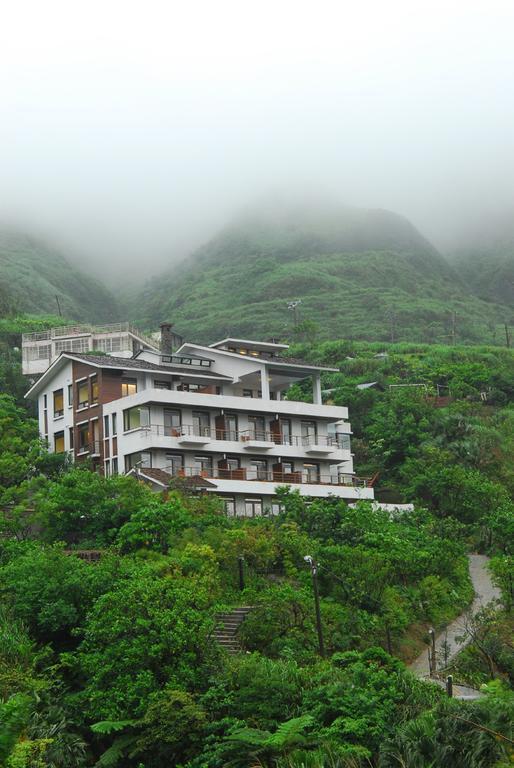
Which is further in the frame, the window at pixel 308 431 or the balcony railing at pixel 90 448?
the window at pixel 308 431

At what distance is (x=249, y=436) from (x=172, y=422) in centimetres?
488

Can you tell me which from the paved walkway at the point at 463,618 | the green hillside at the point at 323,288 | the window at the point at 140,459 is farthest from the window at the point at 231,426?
the green hillside at the point at 323,288

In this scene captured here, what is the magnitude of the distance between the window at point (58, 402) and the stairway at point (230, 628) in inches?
1231

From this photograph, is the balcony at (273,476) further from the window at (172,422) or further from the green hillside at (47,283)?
the green hillside at (47,283)

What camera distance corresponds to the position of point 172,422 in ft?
197

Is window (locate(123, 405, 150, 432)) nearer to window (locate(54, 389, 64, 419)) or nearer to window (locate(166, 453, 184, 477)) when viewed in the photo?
window (locate(166, 453, 184, 477))

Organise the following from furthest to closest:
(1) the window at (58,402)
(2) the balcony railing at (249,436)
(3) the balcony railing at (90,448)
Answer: (1) the window at (58,402), (3) the balcony railing at (90,448), (2) the balcony railing at (249,436)

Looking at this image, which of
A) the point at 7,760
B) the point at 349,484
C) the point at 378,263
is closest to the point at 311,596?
the point at 7,760

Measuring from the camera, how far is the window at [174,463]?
58.3 meters

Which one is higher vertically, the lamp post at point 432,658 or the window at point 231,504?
the window at point 231,504

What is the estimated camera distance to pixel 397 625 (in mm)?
38688

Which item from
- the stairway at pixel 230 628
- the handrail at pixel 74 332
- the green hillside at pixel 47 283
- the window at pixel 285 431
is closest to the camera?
the stairway at pixel 230 628

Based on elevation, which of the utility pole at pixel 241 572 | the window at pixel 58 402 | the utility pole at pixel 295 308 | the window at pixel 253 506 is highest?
the utility pole at pixel 295 308

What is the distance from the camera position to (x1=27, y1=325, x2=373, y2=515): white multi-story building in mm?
59031
